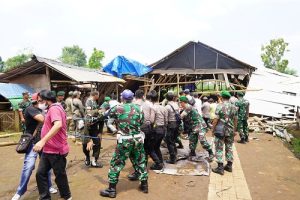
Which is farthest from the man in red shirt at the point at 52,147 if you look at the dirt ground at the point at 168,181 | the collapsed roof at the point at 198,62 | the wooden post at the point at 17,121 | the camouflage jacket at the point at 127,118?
the collapsed roof at the point at 198,62

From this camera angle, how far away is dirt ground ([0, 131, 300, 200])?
5.34 m

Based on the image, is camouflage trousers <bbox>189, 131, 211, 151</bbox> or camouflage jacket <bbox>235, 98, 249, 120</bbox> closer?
camouflage trousers <bbox>189, 131, 211, 151</bbox>

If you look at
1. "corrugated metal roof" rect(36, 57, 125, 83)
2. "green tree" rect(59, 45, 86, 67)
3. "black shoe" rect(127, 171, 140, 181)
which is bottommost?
"black shoe" rect(127, 171, 140, 181)

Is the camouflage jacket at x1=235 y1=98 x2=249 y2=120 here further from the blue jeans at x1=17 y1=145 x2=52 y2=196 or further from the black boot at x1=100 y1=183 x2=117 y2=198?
the blue jeans at x1=17 y1=145 x2=52 y2=196

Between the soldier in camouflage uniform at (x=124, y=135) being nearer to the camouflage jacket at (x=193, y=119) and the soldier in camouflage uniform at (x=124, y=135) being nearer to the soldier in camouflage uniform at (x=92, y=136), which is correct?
the soldier in camouflage uniform at (x=92, y=136)

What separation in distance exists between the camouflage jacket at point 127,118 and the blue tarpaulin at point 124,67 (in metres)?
→ 12.2

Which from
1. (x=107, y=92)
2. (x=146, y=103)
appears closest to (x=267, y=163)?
(x=146, y=103)

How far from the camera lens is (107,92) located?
16984mm

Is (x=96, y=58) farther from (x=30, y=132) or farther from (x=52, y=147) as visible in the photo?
(x=52, y=147)

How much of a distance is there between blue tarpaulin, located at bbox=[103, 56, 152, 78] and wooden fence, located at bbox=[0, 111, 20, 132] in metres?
6.84

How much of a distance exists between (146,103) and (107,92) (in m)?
10.7

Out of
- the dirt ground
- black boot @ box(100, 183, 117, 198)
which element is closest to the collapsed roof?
the dirt ground

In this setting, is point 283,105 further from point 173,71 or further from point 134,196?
point 134,196

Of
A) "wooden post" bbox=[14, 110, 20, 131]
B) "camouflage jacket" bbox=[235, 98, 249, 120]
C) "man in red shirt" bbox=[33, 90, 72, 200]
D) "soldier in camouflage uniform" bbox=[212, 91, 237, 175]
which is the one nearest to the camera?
"man in red shirt" bbox=[33, 90, 72, 200]
